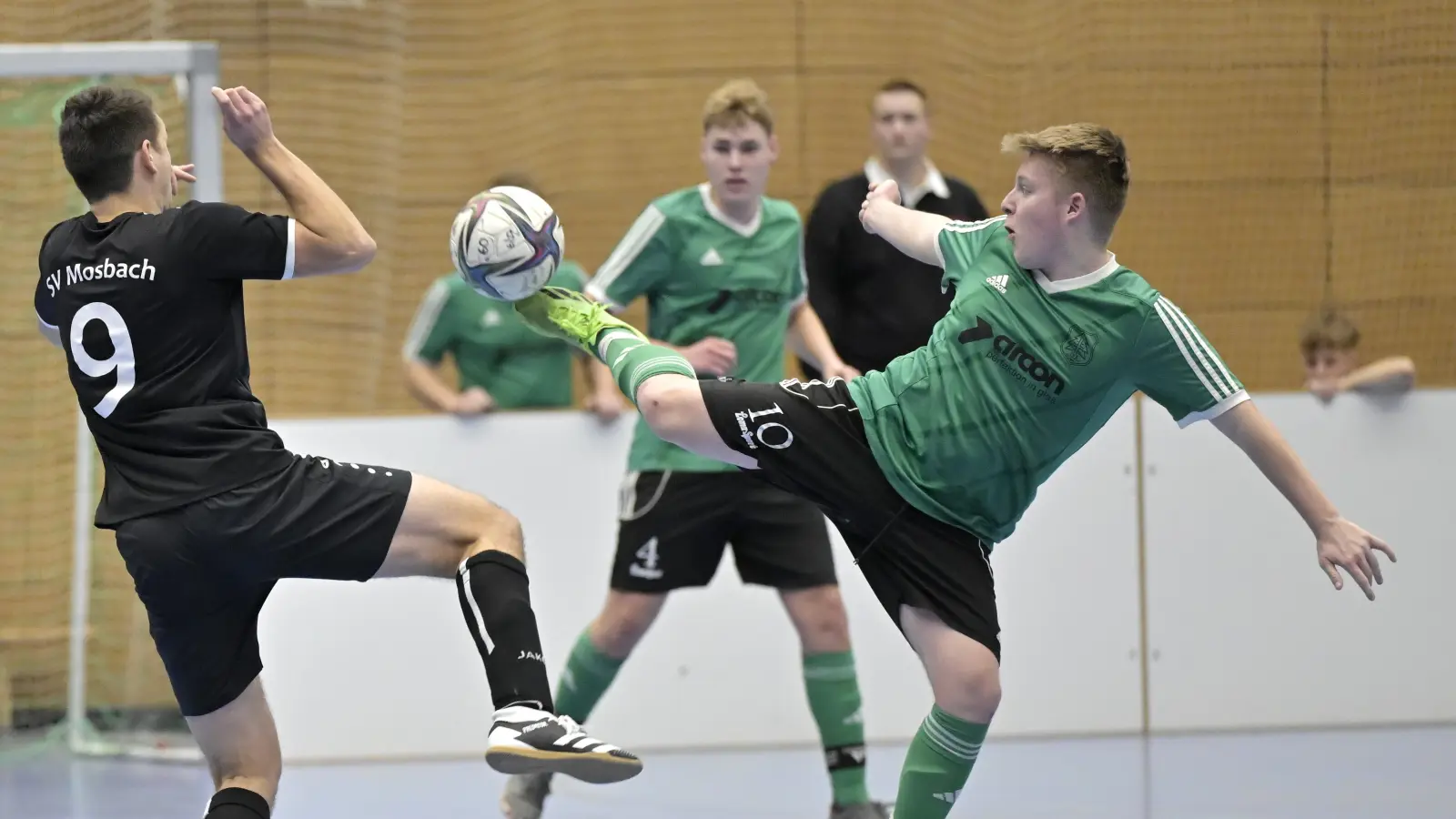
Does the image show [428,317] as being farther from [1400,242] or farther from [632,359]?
[1400,242]

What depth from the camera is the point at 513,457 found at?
20.6 ft

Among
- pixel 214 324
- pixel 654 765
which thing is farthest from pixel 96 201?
pixel 654 765

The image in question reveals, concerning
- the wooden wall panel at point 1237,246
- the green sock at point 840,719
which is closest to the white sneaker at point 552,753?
the green sock at point 840,719

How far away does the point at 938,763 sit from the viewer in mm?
3510

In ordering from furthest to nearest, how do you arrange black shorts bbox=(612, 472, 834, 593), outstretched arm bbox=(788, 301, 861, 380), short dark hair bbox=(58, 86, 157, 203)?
outstretched arm bbox=(788, 301, 861, 380) < black shorts bbox=(612, 472, 834, 593) < short dark hair bbox=(58, 86, 157, 203)

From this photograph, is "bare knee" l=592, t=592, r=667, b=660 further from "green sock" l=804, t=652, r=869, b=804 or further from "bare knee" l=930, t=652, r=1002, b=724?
"bare knee" l=930, t=652, r=1002, b=724

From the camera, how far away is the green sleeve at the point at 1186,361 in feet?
11.4

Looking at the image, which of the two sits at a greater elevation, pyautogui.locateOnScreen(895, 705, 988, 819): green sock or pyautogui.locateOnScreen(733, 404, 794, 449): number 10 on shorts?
pyautogui.locateOnScreen(733, 404, 794, 449): number 10 on shorts

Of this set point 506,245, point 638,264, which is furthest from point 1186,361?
point 638,264

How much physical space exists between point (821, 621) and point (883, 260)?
1.56 meters

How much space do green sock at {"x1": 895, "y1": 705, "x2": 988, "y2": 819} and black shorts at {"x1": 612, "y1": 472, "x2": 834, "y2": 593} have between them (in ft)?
4.27

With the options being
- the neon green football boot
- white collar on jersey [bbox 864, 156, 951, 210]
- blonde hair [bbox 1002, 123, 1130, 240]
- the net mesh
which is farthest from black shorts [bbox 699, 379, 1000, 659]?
the net mesh

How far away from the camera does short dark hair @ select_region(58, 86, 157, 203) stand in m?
3.40

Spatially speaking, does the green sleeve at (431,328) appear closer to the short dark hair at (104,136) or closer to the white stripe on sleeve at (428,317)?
the white stripe on sleeve at (428,317)
